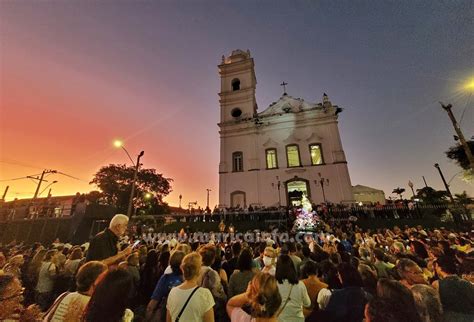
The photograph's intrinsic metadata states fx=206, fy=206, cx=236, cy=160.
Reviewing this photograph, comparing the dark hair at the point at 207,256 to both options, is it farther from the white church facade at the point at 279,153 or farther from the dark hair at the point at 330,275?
the white church facade at the point at 279,153

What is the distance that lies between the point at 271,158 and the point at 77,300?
24145mm

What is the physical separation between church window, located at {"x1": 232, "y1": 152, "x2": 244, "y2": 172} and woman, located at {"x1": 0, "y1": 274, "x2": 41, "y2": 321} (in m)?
23.2

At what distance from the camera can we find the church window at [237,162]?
25.5m

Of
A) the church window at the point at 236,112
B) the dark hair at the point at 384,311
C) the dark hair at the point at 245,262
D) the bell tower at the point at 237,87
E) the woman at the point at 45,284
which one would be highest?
the bell tower at the point at 237,87

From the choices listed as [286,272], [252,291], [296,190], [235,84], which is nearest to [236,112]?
[235,84]

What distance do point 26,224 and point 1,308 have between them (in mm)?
25163

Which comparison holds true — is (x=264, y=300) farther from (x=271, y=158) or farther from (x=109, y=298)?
(x=271, y=158)

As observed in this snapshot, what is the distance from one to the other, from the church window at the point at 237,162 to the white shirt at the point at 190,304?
901 inches

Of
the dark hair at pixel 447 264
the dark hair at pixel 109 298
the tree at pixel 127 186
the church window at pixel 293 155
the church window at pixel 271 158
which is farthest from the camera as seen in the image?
the tree at pixel 127 186

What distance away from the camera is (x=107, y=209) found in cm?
1838

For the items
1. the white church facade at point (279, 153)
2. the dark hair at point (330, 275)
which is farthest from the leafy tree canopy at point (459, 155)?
the dark hair at point (330, 275)

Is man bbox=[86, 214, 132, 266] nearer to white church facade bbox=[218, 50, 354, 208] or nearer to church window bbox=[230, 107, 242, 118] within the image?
white church facade bbox=[218, 50, 354, 208]

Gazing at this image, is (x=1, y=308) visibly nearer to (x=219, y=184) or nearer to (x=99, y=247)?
(x=99, y=247)

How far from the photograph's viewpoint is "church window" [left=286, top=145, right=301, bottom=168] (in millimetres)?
24531
